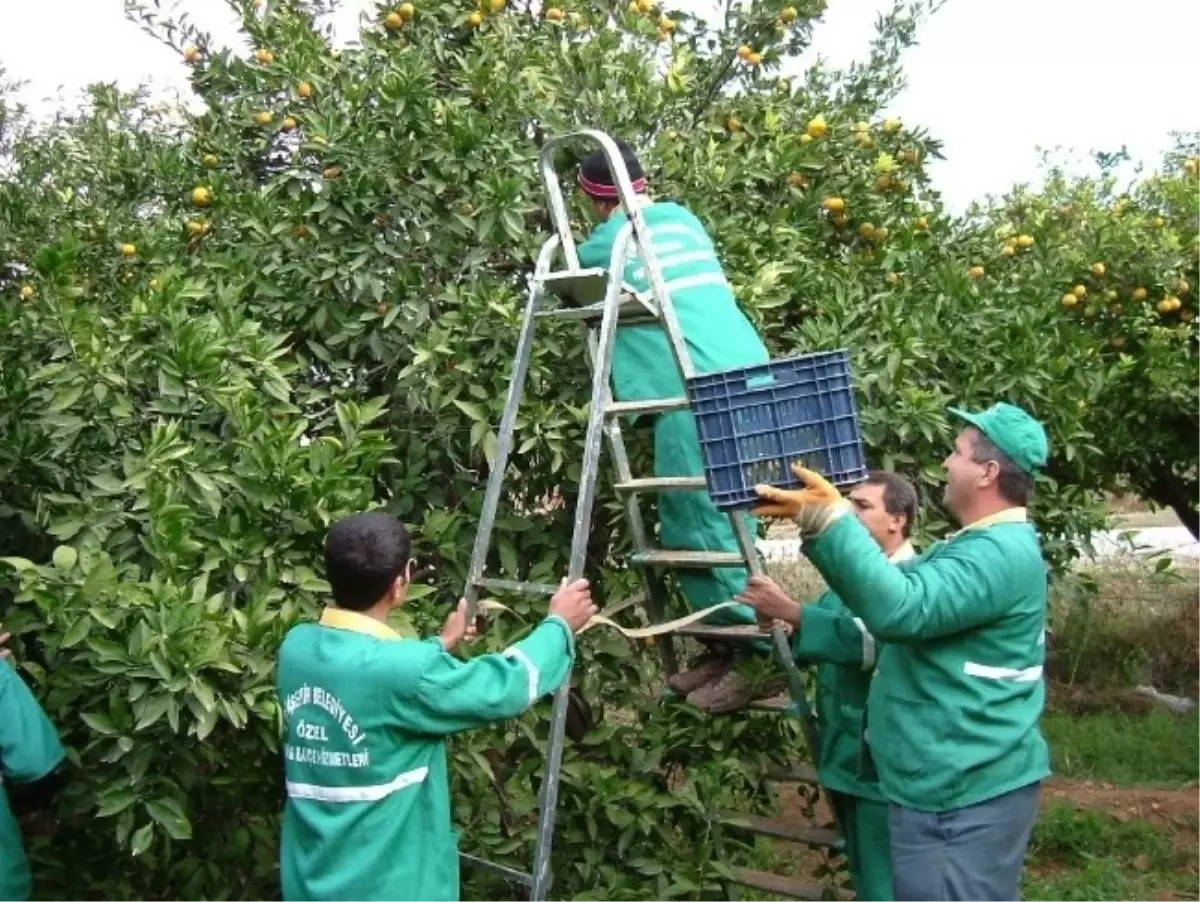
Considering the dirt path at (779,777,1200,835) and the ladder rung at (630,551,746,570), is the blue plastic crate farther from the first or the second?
the dirt path at (779,777,1200,835)

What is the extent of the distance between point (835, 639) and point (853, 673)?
0.27 m

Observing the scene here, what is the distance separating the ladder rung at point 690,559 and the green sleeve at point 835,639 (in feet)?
0.73

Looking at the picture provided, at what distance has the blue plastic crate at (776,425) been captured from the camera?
3.11 metres

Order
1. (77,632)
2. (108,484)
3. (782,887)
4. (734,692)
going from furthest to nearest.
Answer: (782,887) → (734,692) → (108,484) → (77,632)

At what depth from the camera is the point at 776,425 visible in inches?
122

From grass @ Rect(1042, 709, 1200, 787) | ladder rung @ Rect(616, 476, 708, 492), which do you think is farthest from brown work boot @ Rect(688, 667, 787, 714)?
grass @ Rect(1042, 709, 1200, 787)

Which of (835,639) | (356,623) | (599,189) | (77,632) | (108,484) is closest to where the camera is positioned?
(356,623)

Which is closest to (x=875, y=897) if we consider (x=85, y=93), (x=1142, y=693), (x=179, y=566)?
(x=179, y=566)

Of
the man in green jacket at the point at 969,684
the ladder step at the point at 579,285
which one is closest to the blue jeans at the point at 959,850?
the man in green jacket at the point at 969,684

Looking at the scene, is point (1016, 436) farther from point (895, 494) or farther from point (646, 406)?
point (646, 406)

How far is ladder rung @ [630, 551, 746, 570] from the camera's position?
3588 millimetres

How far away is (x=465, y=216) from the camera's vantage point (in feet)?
13.7

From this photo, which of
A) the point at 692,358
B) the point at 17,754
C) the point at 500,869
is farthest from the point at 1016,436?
the point at 17,754

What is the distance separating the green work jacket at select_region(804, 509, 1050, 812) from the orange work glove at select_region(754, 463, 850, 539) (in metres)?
0.03
